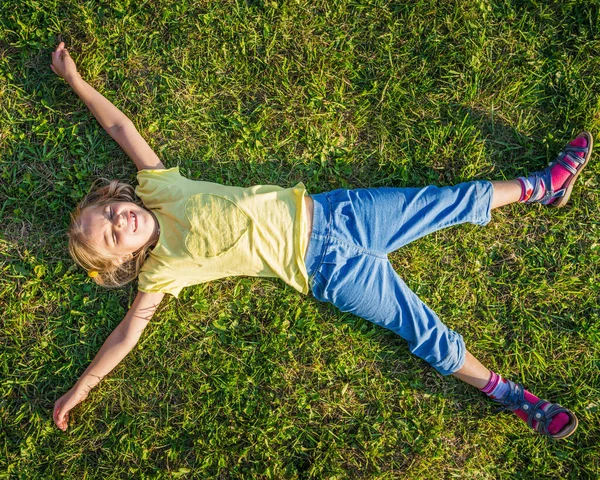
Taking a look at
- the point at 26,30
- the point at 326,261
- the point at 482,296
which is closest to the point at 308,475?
the point at 326,261

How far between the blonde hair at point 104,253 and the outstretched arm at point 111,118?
0.82 ft

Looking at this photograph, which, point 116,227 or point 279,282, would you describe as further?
point 279,282

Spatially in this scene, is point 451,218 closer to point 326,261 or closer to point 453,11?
point 326,261

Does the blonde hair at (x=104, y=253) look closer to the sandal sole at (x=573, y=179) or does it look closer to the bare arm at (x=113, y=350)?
the bare arm at (x=113, y=350)

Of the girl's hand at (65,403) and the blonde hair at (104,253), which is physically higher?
the blonde hair at (104,253)

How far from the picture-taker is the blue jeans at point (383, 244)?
9.79ft

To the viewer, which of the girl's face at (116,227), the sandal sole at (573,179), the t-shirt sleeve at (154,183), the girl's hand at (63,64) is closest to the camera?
the girl's face at (116,227)

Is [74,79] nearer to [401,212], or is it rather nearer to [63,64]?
[63,64]

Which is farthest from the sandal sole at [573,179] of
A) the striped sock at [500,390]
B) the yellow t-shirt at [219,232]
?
the yellow t-shirt at [219,232]

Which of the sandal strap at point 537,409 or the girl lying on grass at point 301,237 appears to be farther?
the sandal strap at point 537,409

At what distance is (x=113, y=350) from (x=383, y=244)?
7.00ft

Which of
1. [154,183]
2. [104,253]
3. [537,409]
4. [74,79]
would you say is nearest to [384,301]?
[537,409]

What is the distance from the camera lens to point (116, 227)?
2.84 m

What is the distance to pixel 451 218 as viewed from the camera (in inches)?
119
